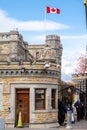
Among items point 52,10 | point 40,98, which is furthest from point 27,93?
point 52,10

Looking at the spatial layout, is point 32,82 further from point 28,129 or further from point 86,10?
point 86,10

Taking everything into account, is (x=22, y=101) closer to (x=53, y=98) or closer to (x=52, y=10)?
(x=53, y=98)

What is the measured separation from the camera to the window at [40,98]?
2478 centimetres

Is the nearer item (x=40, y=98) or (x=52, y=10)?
(x=40, y=98)

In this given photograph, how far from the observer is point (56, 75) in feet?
85.2

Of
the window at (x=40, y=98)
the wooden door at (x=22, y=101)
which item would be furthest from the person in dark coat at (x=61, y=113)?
the wooden door at (x=22, y=101)

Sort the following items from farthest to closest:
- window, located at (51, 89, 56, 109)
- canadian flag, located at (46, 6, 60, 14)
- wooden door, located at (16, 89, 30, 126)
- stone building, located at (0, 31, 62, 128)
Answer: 1. canadian flag, located at (46, 6, 60, 14)
2. window, located at (51, 89, 56, 109)
3. wooden door, located at (16, 89, 30, 126)
4. stone building, located at (0, 31, 62, 128)

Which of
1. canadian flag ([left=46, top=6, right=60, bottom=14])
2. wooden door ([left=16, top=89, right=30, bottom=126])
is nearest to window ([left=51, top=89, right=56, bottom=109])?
wooden door ([left=16, top=89, right=30, bottom=126])

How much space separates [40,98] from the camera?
24906mm

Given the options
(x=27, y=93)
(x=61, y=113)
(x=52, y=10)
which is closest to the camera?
(x=27, y=93)

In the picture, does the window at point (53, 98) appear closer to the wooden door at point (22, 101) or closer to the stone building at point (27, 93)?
the stone building at point (27, 93)

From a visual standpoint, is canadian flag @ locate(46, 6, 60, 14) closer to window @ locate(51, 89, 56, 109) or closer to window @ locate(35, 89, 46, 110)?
window @ locate(51, 89, 56, 109)

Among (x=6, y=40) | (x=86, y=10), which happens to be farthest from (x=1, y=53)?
(x=86, y=10)

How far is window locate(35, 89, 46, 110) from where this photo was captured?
81.3 ft
